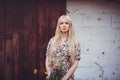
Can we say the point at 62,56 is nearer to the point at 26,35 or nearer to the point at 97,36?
the point at 26,35

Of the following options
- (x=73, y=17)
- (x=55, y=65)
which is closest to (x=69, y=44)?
(x=55, y=65)

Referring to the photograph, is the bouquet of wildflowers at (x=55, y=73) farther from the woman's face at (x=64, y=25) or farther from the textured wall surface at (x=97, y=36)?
the textured wall surface at (x=97, y=36)

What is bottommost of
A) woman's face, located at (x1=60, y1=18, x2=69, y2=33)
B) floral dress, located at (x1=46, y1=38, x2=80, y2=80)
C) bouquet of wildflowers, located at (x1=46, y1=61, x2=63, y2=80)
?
bouquet of wildflowers, located at (x1=46, y1=61, x2=63, y2=80)

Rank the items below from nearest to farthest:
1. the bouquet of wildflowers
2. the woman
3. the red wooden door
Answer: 1. the bouquet of wildflowers
2. the woman
3. the red wooden door

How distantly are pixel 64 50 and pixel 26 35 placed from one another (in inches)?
103

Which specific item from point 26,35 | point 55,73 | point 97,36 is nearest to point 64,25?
point 55,73

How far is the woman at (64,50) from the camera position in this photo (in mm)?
6641

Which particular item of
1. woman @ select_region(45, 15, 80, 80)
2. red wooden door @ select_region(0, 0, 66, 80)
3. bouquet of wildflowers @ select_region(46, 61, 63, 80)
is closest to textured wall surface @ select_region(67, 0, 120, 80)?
red wooden door @ select_region(0, 0, 66, 80)

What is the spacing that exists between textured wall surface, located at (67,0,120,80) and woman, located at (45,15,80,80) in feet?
8.13

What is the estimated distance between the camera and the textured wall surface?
918 cm

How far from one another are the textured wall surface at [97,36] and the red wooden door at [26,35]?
0.44m

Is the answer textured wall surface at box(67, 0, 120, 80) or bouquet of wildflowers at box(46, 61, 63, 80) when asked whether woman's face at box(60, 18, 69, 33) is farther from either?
textured wall surface at box(67, 0, 120, 80)

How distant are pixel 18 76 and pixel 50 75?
2872mm

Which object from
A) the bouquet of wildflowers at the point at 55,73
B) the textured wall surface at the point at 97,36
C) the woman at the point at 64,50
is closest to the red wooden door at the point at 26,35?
the textured wall surface at the point at 97,36
